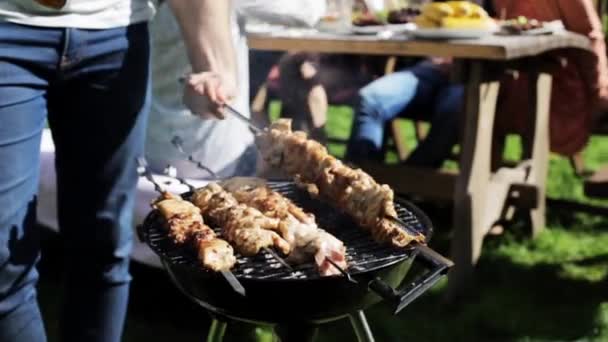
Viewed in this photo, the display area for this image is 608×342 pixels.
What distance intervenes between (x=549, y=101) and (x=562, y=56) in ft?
1.10

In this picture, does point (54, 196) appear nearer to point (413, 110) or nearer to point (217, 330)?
point (217, 330)

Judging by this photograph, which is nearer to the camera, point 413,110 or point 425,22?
point 425,22

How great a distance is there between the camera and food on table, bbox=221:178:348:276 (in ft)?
5.93

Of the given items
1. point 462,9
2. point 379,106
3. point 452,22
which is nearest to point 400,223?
point 452,22

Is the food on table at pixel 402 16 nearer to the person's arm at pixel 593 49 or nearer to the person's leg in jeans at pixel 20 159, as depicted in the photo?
the person's arm at pixel 593 49

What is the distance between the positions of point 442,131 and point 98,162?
2575 millimetres

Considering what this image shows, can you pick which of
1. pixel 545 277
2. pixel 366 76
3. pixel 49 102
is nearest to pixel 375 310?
pixel 545 277

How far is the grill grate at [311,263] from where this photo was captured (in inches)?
72.2

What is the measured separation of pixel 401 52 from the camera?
3439 mm

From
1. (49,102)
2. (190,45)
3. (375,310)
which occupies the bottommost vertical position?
(375,310)

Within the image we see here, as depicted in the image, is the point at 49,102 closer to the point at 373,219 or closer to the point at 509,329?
the point at 373,219

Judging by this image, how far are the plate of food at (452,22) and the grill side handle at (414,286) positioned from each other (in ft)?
5.74

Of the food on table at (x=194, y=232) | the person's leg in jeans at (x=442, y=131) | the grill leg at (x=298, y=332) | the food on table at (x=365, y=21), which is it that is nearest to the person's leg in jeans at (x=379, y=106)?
the person's leg in jeans at (x=442, y=131)

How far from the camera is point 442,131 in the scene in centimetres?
445
